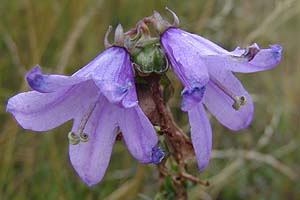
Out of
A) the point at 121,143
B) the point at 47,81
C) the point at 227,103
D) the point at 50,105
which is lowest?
the point at 121,143

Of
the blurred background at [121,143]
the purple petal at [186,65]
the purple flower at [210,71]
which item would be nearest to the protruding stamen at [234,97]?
the purple flower at [210,71]

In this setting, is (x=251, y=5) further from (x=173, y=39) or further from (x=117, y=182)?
(x=173, y=39)

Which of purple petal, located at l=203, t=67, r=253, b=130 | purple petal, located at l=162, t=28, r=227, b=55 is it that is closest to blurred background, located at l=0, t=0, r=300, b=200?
purple petal, located at l=203, t=67, r=253, b=130

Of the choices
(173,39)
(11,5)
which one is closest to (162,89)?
(173,39)

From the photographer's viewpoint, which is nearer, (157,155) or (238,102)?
(157,155)

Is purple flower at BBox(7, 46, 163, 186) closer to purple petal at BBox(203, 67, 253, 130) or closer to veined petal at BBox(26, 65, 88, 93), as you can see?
veined petal at BBox(26, 65, 88, 93)

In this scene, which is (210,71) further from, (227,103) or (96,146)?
(96,146)

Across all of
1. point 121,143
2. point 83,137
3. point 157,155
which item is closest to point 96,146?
point 83,137

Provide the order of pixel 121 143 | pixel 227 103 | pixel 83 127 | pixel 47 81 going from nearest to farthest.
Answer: pixel 47 81 < pixel 83 127 < pixel 227 103 < pixel 121 143
